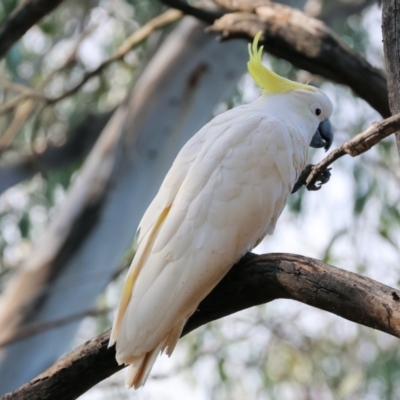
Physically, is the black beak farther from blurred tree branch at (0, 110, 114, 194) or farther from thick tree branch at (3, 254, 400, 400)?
blurred tree branch at (0, 110, 114, 194)

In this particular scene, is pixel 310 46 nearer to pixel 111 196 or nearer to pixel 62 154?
pixel 111 196

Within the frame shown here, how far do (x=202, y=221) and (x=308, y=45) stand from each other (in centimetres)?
87

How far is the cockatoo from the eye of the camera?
4.86 ft

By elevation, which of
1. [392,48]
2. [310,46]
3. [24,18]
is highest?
[24,18]

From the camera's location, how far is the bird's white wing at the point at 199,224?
1.48 m

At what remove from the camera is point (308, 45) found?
6.98 ft

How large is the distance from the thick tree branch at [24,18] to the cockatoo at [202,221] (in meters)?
0.69

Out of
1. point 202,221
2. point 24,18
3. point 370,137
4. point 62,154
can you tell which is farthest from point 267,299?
point 62,154

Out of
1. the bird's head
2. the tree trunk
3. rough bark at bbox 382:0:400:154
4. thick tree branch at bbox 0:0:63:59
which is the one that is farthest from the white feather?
the tree trunk

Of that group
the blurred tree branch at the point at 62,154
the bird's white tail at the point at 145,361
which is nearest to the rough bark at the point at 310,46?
the bird's white tail at the point at 145,361

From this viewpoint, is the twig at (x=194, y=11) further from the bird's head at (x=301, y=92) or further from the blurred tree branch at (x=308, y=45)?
the bird's head at (x=301, y=92)

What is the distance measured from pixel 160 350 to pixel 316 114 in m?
0.90

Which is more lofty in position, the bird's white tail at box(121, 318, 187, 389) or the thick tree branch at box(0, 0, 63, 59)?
the thick tree branch at box(0, 0, 63, 59)

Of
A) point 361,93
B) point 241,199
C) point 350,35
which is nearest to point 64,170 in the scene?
point 350,35
